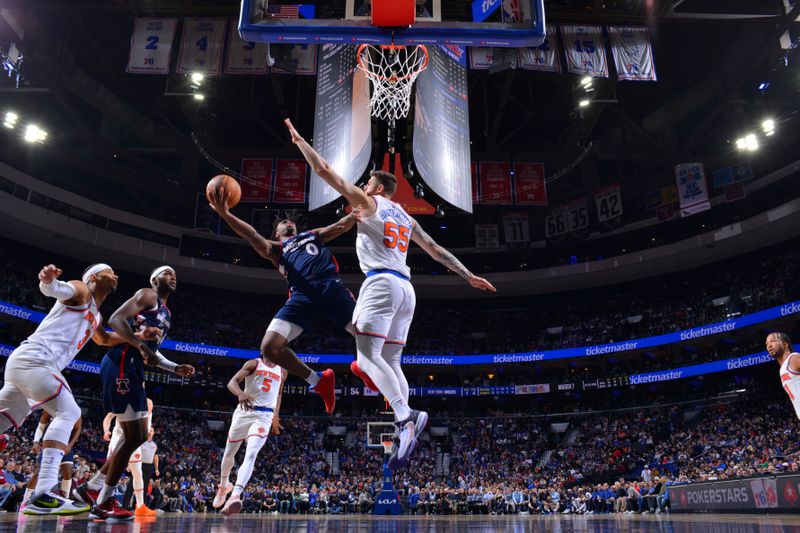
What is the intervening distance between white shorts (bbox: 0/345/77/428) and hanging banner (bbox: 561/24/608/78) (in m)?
13.5

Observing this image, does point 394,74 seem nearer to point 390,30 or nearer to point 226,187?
point 390,30

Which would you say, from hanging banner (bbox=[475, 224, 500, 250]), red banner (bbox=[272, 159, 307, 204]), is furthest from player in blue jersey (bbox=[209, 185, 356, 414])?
hanging banner (bbox=[475, 224, 500, 250])

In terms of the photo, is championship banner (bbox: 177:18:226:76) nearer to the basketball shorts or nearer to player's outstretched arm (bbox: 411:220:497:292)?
the basketball shorts

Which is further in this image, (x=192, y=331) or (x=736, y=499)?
(x=192, y=331)

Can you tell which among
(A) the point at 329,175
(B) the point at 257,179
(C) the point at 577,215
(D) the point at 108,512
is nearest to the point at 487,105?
(C) the point at 577,215

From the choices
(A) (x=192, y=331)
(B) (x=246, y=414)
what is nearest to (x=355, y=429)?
(A) (x=192, y=331)

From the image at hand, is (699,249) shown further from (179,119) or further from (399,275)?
(399,275)

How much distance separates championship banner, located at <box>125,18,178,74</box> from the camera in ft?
49.0

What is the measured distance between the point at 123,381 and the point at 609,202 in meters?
23.9

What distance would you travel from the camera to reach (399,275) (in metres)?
4.88

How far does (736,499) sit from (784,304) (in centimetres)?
1708

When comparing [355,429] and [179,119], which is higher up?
[179,119]

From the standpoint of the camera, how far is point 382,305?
15.3 feet

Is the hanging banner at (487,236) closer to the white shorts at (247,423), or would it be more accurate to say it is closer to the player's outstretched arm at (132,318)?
the white shorts at (247,423)
